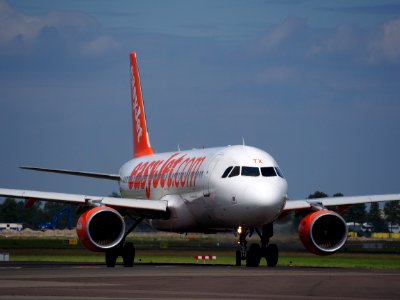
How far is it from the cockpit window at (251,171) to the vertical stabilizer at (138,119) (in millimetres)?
17029

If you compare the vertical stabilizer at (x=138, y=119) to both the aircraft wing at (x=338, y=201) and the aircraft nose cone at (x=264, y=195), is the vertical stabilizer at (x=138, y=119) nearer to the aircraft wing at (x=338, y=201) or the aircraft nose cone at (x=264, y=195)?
the aircraft wing at (x=338, y=201)

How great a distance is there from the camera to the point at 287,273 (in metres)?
37.3

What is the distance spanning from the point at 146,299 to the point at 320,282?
26.4 ft

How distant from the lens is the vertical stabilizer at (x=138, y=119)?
62.2 m

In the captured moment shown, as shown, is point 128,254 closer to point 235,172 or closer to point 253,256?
point 253,256

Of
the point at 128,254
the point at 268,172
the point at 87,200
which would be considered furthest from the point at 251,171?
the point at 87,200

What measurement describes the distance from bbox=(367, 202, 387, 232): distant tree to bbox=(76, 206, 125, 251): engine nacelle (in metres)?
67.4

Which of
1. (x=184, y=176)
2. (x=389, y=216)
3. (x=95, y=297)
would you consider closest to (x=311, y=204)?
(x=184, y=176)

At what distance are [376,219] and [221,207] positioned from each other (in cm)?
7608

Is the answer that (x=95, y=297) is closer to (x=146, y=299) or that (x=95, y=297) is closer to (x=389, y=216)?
(x=146, y=299)

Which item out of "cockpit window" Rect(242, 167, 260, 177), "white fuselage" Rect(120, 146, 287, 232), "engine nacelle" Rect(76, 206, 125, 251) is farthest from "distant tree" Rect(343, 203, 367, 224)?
"engine nacelle" Rect(76, 206, 125, 251)

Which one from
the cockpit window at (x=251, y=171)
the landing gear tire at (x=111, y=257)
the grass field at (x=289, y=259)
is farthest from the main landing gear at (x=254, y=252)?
the landing gear tire at (x=111, y=257)

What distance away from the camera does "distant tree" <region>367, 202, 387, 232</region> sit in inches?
4527

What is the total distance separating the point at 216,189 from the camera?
4562 cm
